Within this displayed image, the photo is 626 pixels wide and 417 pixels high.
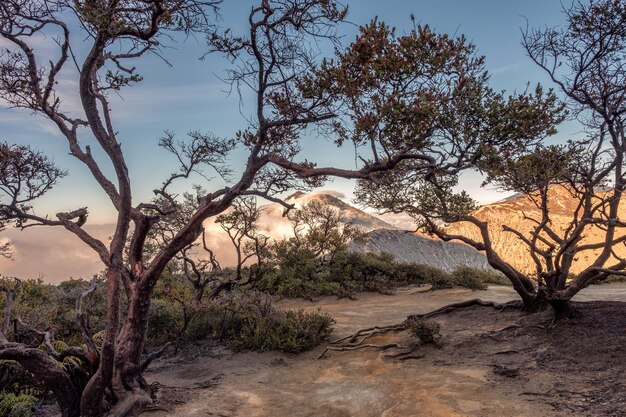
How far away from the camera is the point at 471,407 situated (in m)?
6.53

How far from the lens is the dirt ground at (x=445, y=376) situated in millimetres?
6699

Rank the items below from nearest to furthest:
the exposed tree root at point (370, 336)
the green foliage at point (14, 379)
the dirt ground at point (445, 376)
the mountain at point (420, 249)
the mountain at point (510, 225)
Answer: the dirt ground at point (445, 376) → the green foliage at point (14, 379) → the exposed tree root at point (370, 336) → the mountain at point (420, 249) → the mountain at point (510, 225)

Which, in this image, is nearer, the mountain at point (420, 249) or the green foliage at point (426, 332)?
the green foliage at point (426, 332)

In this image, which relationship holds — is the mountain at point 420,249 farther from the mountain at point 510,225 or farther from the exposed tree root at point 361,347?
the exposed tree root at point 361,347

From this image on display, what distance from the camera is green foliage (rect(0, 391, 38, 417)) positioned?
688cm

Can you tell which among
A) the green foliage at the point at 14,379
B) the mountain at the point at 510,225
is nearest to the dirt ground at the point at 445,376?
the green foliage at the point at 14,379

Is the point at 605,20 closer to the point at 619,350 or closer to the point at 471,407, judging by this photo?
the point at 619,350

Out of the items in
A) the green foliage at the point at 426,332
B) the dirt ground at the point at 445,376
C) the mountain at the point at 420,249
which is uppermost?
the mountain at the point at 420,249

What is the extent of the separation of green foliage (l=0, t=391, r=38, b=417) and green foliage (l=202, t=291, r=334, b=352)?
498cm

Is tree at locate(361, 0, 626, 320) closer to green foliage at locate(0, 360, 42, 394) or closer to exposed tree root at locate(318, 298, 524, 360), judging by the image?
exposed tree root at locate(318, 298, 524, 360)

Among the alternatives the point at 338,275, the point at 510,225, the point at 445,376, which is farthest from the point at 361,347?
the point at 510,225

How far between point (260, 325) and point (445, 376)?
542 centimetres

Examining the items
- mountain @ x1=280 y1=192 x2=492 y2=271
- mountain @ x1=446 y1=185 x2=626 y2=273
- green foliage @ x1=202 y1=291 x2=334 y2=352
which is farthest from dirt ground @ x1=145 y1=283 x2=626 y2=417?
mountain @ x1=446 y1=185 x2=626 y2=273

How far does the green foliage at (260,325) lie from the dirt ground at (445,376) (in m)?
0.37
